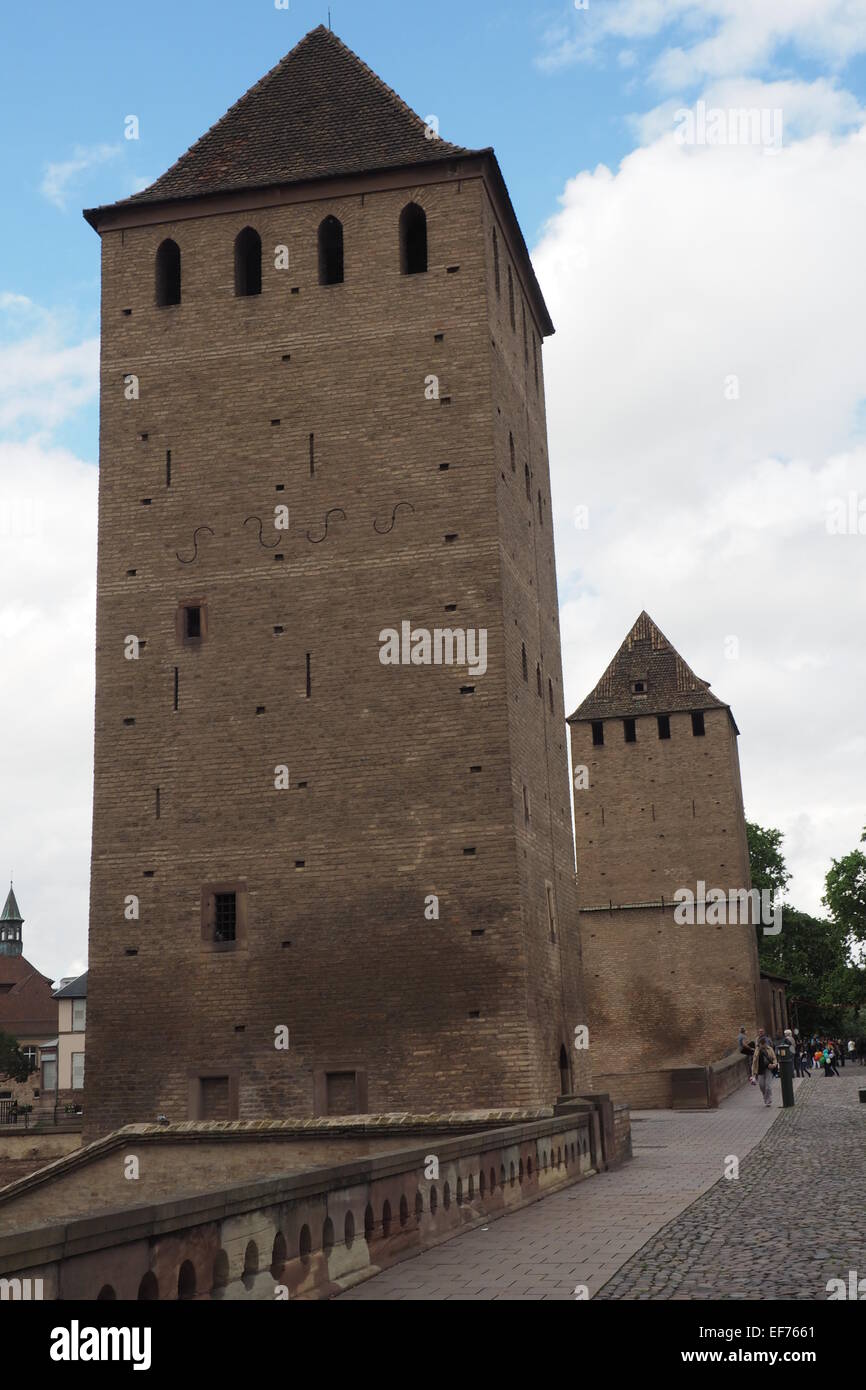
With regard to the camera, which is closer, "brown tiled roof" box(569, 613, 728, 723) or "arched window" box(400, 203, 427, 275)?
"arched window" box(400, 203, 427, 275)

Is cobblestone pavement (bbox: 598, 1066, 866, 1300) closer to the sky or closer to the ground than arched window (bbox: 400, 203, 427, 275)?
closer to the ground

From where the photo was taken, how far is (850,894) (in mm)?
58750

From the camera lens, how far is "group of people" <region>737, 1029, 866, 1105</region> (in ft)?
92.3

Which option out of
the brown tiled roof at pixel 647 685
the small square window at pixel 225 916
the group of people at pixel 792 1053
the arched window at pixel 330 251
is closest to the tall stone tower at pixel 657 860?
the brown tiled roof at pixel 647 685

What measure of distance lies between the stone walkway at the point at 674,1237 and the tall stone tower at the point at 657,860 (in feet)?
77.3

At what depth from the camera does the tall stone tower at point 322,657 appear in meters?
19.5

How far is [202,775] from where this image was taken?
20766 mm

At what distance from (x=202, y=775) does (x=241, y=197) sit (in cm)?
970

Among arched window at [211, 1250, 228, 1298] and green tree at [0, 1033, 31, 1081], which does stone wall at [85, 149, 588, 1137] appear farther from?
green tree at [0, 1033, 31, 1081]

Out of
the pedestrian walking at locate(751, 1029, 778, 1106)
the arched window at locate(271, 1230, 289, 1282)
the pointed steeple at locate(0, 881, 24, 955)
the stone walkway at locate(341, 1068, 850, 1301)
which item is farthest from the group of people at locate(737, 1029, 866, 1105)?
the pointed steeple at locate(0, 881, 24, 955)

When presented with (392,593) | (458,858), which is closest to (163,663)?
(392,593)

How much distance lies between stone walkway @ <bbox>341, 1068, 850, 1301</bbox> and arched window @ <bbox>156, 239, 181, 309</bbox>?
1542 centimetres

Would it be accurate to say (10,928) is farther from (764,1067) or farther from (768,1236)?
(768,1236)
